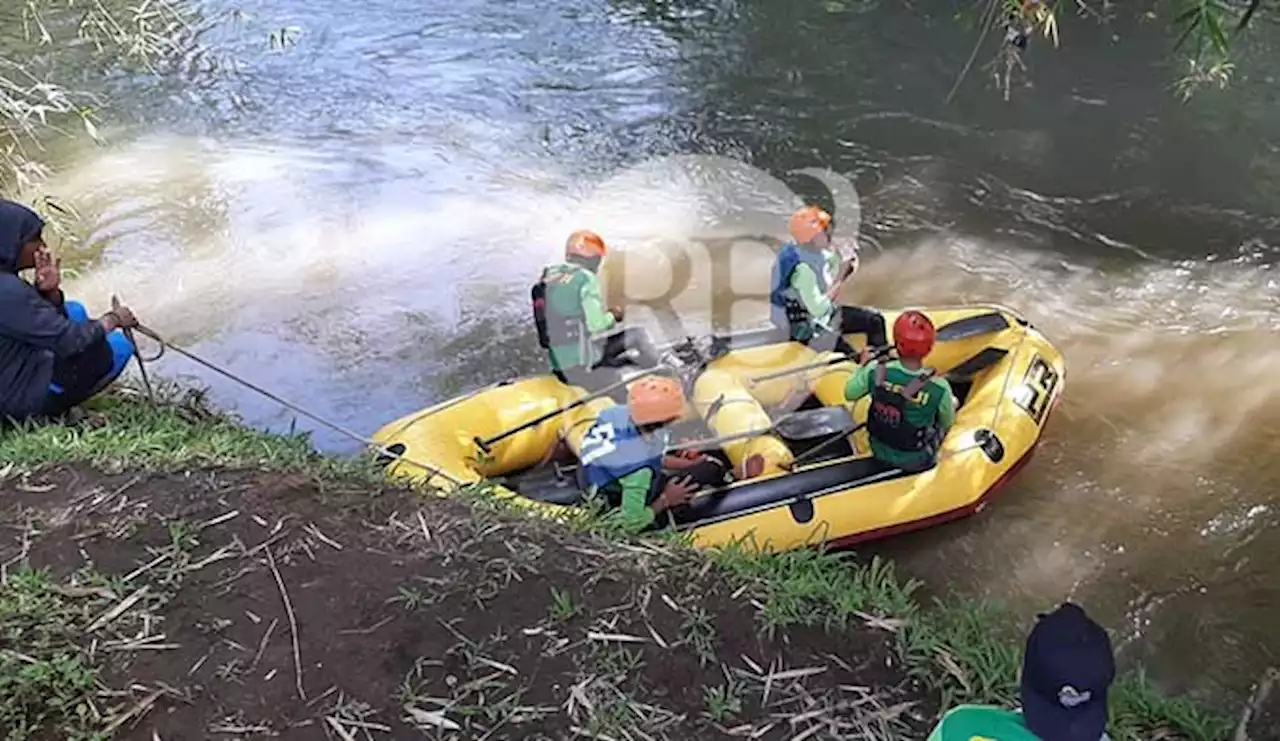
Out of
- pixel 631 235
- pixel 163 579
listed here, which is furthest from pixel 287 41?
pixel 163 579

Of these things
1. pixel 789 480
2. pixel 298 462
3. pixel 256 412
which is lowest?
pixel 256 412

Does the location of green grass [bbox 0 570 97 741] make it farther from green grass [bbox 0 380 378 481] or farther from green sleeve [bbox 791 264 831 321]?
green sleeve [bbox 791 264 831 321]

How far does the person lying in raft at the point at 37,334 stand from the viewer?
4855mm

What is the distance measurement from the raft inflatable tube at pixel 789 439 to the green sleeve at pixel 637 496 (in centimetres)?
17

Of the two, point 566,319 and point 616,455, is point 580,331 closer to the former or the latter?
point 566,319

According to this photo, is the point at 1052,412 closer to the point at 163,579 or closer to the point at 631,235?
the point at 631,235

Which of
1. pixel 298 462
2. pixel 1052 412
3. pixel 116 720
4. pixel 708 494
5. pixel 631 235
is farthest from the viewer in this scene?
pixel 631 235

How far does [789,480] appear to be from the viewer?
541 centimetres

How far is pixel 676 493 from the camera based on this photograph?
5094 millimetres

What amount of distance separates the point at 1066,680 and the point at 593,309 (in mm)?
4224

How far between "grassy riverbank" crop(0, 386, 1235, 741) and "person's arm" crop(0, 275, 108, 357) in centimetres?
132

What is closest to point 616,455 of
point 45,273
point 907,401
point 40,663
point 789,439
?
point 789,439

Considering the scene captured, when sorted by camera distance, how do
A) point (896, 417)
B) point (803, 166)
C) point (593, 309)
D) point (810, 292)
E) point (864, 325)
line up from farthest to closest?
point (803, 166), point (864, 325), point (810, 292), point (593, 309), point (896, 417)

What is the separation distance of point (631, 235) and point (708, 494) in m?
4.19
